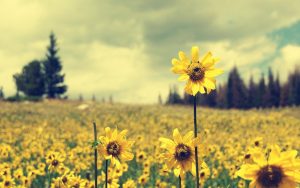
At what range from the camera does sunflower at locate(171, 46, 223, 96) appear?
3.38 meters

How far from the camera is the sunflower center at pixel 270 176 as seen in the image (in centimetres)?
235

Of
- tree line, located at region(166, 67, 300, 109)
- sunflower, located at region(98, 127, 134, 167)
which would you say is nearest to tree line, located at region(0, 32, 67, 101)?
tree line, located at region(166, 67, 300, 109)

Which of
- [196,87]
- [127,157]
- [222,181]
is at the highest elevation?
[196,87]

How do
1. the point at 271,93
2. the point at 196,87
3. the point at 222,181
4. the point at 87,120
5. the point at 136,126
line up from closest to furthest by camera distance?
the point at 196,87
the point at 222,181
the point at 136,126
the point at 87,120
the point at 271,93

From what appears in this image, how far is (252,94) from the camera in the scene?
8144 centimetres

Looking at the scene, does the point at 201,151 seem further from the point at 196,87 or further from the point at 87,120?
the point at 87,120

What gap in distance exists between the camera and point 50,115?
3419 cm

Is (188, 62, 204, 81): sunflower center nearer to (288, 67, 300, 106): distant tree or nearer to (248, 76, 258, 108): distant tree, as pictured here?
(288, 67, 300, 106): distant tree

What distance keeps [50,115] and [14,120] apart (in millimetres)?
4484

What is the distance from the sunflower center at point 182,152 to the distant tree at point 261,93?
7682cm

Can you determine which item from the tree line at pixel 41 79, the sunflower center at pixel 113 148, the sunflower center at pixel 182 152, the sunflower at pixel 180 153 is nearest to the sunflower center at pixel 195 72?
the sunflower at pixel 180 153

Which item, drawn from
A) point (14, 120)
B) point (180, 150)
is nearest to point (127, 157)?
point (180, 150)

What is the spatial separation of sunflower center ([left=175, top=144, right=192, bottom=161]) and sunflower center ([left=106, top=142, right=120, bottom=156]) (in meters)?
0.58

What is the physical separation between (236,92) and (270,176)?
78610 mm
